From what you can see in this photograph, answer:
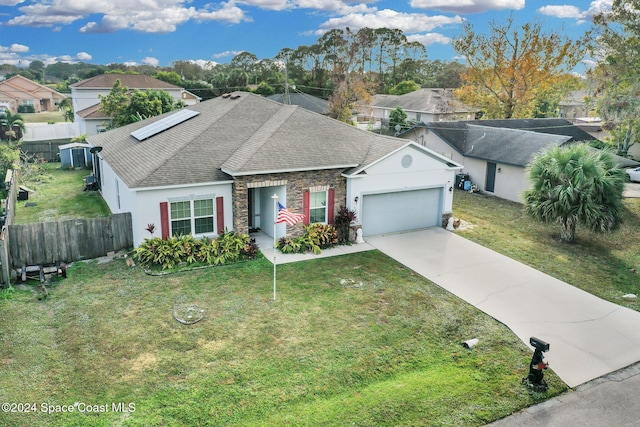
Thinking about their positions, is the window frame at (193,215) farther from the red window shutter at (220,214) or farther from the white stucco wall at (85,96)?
the white stucco wall at (85,96)

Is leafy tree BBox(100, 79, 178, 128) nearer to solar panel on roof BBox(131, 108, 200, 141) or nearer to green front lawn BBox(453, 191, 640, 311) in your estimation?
solar panel on roof BBox(131, 108, 200, 141)

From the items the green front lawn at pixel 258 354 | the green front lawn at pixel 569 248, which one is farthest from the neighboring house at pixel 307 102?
the green front lawn at pixel 258 354

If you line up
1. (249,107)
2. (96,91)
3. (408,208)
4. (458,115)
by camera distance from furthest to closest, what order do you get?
(458,115) → (96,91) → (249,107) → (408,208)

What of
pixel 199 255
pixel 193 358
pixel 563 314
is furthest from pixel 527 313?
pixel 199 255

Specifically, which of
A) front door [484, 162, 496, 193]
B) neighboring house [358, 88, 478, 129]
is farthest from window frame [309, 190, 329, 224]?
neighboring house [358, 88, 478, 129]

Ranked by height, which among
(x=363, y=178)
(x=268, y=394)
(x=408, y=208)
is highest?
(x=363, y=178)

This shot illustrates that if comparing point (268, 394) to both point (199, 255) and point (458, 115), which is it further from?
point (458, 115)
